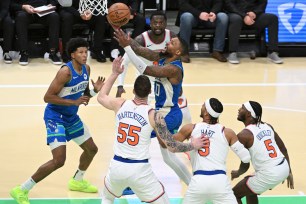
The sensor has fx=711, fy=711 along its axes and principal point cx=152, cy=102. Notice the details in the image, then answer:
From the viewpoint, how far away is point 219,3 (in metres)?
14.3

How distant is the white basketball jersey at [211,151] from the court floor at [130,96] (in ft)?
4.56

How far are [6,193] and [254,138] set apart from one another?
9.54 feet

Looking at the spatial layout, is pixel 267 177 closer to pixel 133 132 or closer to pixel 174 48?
pixel 133 132

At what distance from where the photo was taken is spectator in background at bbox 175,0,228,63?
45.9ft

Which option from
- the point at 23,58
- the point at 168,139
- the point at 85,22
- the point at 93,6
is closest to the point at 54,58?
the point at 23,58

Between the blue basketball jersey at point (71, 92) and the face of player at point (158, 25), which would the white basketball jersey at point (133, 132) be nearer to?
the blue basketball jersey at point (71, 92)

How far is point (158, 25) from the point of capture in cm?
928

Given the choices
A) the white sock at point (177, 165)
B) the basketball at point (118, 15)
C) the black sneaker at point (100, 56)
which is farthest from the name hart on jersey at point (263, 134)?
the black sneaker at point (100, 56)

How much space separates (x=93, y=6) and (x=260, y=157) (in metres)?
7.63

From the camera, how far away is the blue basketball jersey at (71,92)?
24.7 feet

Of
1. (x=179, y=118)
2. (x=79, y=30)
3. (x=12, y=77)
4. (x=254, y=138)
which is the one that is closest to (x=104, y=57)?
(x=79, y=30)

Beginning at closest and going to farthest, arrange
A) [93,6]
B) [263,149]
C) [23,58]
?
1. [263,149]
2. [93,6]
3. [23,58]

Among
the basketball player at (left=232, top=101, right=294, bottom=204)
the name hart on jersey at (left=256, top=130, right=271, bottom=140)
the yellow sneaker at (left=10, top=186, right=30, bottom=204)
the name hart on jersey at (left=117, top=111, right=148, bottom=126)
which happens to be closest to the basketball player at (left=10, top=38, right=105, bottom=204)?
the yellow sneaker at (left=10, top=186, right=30, bottom=204)

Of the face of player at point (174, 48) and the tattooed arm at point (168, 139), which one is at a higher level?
the face of player at point (174, 48)
